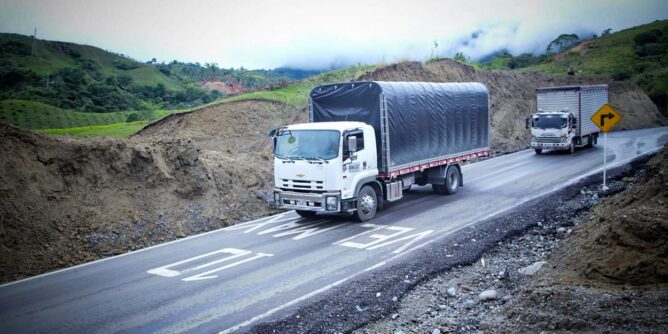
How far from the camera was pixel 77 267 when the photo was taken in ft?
36.3

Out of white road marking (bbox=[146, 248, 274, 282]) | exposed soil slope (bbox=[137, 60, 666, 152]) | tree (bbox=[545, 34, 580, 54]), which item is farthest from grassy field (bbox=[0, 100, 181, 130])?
tree (bbox=[545, 34, 580, 54])

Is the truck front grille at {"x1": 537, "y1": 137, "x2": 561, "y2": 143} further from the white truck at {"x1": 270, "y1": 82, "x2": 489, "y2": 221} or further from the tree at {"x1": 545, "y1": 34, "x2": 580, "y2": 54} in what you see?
the tree at {"x1": 545, "y1": 34, "x2": 580, "y2": 54}

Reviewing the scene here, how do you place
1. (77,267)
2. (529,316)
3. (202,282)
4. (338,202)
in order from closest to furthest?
(529,316), (202,282), (77,267), (338,202)

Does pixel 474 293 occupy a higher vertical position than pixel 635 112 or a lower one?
lower

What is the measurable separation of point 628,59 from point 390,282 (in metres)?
68.7

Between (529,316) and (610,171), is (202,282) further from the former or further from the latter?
(610,171)

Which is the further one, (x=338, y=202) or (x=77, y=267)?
(x=338, y=202)

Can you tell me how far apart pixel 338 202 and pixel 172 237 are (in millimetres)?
4834

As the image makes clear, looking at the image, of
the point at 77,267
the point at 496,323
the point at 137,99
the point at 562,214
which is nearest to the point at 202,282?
the point at 77,267

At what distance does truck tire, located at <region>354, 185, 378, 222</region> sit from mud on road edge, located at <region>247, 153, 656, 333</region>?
2.83 m

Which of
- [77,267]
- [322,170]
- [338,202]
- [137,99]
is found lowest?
[77,267]

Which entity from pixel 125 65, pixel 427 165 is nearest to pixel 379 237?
pixel 427 165

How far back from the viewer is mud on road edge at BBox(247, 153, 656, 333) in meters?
7.21

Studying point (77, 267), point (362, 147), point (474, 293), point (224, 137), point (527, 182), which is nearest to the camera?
point (474, 293)
